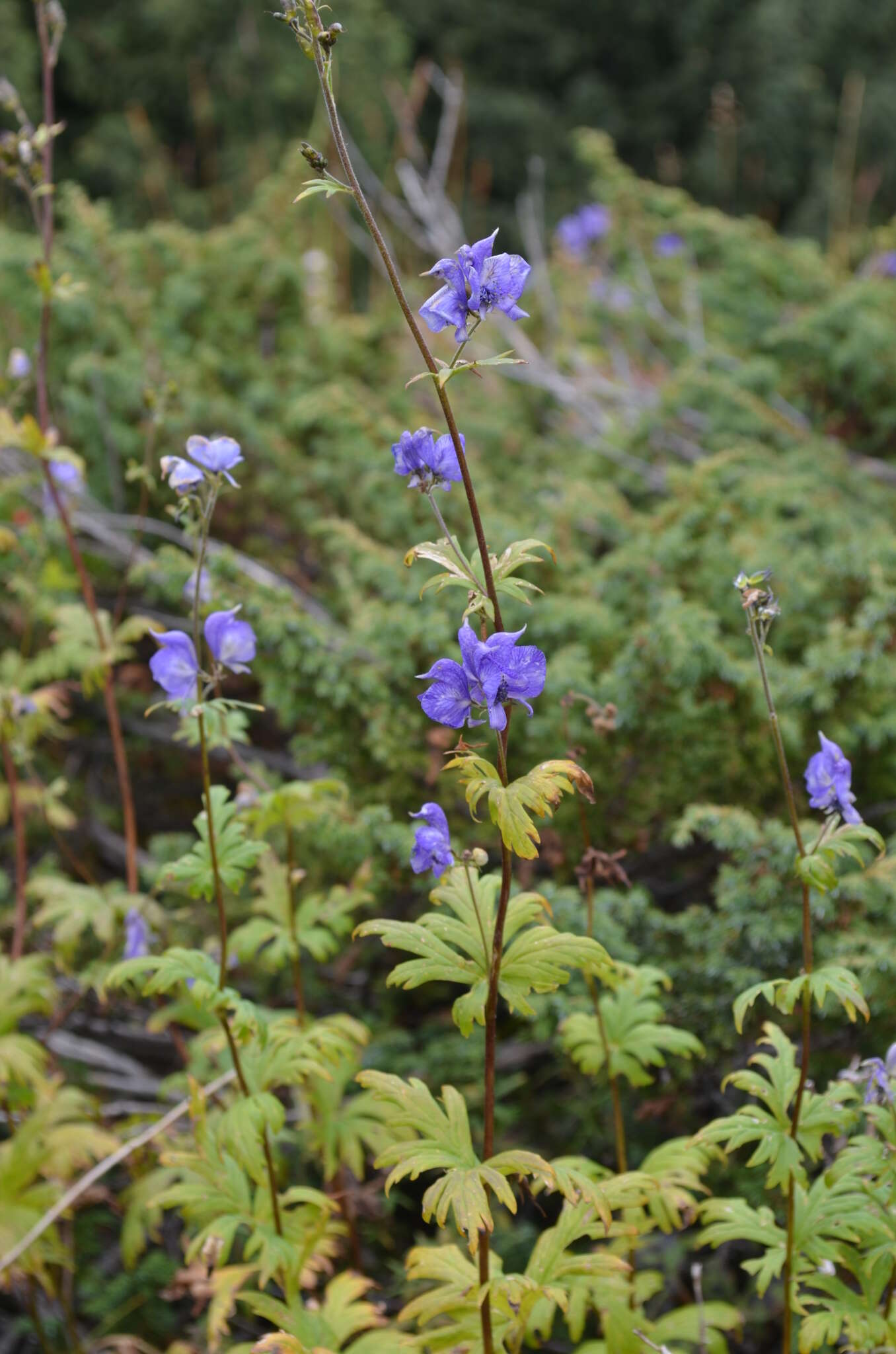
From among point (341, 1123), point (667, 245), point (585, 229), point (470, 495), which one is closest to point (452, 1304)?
point (341, 1123)

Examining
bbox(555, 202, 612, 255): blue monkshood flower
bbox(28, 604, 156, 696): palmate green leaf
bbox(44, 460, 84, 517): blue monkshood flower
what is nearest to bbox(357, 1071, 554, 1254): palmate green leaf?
bbox(28, 604, 156, 696): palmate green leaf

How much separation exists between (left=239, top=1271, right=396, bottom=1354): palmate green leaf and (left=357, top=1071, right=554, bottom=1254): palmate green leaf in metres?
0.39

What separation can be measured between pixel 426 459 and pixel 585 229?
4.87m

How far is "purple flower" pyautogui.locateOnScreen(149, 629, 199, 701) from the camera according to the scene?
1480 mm

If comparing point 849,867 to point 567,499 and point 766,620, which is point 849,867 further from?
point 567,499

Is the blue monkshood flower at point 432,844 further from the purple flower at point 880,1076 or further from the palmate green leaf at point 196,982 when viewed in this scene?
the purple flower at point 880,1076

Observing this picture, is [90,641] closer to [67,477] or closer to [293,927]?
[67,477]

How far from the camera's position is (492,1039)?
133cm

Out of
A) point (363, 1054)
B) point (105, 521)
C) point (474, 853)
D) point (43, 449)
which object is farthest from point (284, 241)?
point (474, 853)

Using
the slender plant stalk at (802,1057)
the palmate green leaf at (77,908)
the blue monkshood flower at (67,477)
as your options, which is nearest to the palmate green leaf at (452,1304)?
the slender plant stalk at (802,1057)

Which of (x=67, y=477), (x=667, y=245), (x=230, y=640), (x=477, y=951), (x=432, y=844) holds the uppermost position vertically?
(x=667, y=245)

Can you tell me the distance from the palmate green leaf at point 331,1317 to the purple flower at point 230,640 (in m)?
0.91

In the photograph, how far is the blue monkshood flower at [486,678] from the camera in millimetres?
1129

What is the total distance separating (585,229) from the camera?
5547 millimetres
